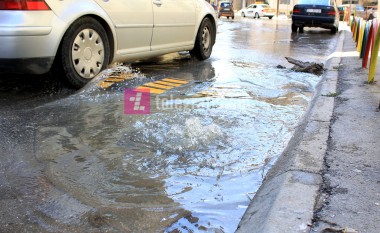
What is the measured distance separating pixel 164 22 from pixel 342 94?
268cm

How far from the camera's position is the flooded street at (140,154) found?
2.35 metres

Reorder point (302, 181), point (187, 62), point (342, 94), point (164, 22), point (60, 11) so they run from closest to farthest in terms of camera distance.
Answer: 1. point (302, 181)
2. point (60, 11)
3. point (342, 94)
4. point (164, 22)
5. point (187, 62)

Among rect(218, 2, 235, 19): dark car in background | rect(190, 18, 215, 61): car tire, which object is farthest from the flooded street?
rect(218, 2, 235, 19): dark car in background

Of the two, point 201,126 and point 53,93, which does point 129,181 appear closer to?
point 201,126

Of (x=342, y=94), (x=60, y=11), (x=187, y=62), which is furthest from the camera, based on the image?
(x=187, y=62)

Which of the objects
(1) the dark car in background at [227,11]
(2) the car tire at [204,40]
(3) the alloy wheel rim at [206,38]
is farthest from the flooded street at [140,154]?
(1) the dark car in background at [227,11]

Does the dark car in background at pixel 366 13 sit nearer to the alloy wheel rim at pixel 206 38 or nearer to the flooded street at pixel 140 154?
the alloy wheel rim at pixel 206 38

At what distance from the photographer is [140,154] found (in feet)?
10.4

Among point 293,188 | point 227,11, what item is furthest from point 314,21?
point 227,11

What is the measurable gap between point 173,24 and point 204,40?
121 cm

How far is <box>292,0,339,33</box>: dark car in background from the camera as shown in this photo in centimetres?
1633

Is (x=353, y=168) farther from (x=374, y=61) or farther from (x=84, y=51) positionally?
(x=84, y=51)

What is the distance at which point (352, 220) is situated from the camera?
2.11 metres

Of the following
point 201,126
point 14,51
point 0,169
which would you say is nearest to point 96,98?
point 14,51
